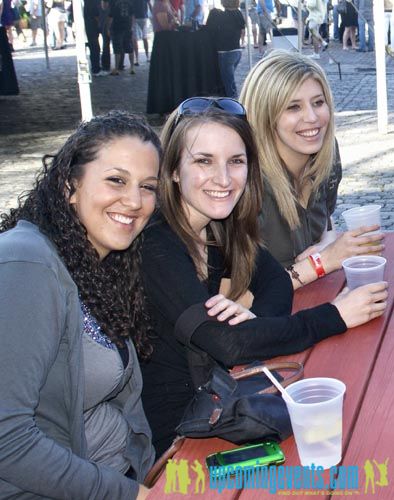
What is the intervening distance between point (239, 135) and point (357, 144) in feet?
22.5

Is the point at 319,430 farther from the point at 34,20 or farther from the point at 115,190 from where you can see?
the point at 34,20

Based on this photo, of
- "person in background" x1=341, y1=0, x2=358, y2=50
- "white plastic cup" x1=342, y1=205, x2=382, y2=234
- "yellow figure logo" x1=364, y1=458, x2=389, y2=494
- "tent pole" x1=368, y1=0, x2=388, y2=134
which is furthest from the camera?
"person in background" x1=341, y1=0, x2=358, y2=50

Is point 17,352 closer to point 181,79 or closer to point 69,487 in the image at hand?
point 69,487

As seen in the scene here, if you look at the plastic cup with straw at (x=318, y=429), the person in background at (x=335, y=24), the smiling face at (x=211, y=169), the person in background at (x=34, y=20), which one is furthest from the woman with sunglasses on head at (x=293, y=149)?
the person in background at (x=34, y=20)

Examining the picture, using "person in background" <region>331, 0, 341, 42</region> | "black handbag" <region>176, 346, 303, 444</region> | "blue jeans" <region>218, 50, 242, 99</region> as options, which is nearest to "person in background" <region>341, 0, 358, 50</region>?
"person in background" <region>331, 0, 341, 42</region>

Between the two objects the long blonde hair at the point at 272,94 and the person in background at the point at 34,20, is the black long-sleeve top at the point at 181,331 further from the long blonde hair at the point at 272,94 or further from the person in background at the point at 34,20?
the person in background at the point at 34,20

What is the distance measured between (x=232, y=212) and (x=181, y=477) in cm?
116

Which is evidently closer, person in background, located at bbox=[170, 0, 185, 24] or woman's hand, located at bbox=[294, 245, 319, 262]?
woman's hand, located at bbox=[294, 245, 319, 262]

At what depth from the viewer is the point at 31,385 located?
183cm

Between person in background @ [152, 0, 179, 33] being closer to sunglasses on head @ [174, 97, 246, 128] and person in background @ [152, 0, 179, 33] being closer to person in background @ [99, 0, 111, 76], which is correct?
person in background @ [99, 0, 111, 76]

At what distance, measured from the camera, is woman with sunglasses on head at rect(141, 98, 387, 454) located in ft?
7.98

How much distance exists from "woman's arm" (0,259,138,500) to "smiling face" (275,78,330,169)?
5.74 ft

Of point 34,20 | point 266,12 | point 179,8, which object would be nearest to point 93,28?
point 266,12

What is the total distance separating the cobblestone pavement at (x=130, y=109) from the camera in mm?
7715
